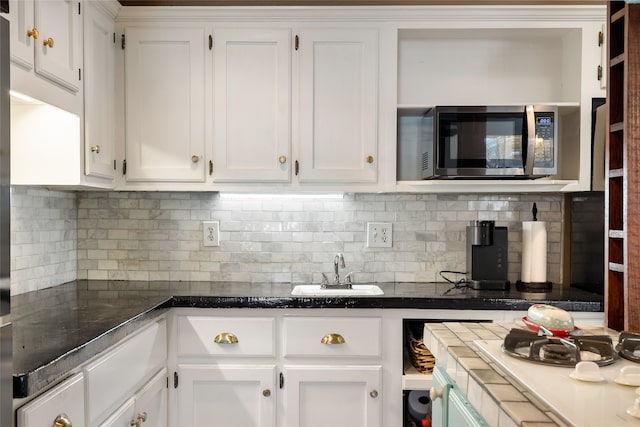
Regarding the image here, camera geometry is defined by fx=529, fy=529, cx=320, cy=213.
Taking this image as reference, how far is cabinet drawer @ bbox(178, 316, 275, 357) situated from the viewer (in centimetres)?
229

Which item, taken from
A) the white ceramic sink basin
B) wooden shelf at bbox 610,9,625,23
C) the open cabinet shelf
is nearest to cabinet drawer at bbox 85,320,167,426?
the white ceramic sink basin

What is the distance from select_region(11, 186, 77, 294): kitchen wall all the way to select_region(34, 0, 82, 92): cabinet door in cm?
61

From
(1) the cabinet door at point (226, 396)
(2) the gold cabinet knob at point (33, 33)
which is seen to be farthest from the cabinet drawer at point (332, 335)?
(2) the gold cabinet knob at point (33, 33)

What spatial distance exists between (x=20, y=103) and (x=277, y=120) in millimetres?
1071

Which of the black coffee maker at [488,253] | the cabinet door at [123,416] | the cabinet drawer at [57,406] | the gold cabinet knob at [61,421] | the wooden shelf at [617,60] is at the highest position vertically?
the wooden shelf at [617,60]

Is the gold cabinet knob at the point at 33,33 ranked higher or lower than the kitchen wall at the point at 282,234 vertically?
higher

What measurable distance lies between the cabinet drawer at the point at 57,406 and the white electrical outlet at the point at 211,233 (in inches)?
55.8

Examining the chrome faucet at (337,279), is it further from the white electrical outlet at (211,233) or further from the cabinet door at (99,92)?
the cabinet door at (99,92)

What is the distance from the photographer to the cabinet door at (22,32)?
1.63m

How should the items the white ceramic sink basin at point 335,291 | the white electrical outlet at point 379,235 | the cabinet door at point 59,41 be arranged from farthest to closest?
the white electrical outlet at point 379,235, the white ceramic sink basin at point 335,291, the cabinet door at point 59,41

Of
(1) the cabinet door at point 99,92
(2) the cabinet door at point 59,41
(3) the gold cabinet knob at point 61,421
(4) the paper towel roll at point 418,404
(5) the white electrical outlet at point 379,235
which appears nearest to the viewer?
(3) the gold cabinet knob at point 61,421

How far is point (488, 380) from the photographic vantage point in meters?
1.08

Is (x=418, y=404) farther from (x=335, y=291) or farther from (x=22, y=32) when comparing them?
(x=22, y=32)

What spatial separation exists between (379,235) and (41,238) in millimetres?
1652
